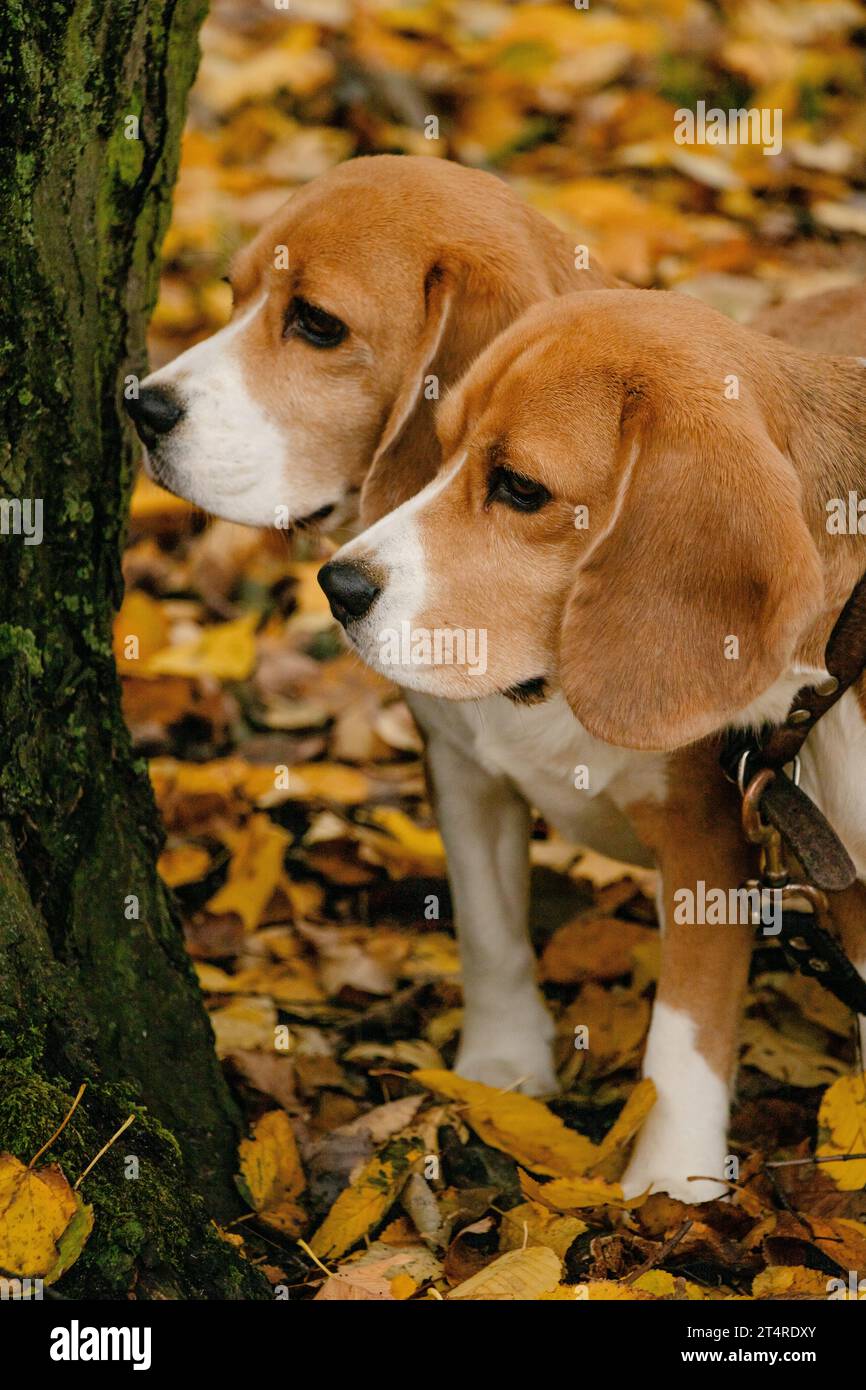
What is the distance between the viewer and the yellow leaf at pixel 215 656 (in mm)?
4766

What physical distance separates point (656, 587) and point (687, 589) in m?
0.05

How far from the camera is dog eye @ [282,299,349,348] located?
3.17 meters

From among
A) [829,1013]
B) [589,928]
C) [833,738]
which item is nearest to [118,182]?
[833,738]

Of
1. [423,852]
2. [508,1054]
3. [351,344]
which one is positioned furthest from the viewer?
[423,852]

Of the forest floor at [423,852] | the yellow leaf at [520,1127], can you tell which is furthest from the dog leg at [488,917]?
the yellow leaf at [520,1127]

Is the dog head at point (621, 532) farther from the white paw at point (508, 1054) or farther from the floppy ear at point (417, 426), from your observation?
the white paw at point (508, 1054)

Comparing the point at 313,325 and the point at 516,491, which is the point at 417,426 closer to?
the point at 313,325

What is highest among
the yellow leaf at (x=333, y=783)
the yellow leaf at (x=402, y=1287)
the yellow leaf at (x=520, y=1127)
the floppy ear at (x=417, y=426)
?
the floppy ear at (x=417, y=426)

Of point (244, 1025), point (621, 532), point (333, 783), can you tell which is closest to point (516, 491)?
point (621, 532)

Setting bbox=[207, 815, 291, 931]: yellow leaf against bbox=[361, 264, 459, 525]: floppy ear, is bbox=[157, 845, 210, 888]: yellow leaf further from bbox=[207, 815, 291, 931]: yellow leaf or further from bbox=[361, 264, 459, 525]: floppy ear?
bbox=[361, 264, 459, 525]: floppy ear

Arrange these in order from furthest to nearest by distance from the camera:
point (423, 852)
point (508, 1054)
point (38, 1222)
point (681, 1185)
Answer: point (423, 852) < point (508, 1054) < point (681, 1185) < point (38, 1222)

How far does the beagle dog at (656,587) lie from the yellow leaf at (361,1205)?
431 millimetres

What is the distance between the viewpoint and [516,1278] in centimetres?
250

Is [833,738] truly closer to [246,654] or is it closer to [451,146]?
[246,654]
